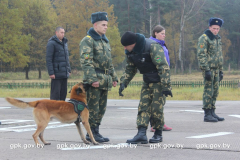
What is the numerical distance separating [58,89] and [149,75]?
11.2 ft

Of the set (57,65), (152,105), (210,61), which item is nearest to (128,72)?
(152,105)

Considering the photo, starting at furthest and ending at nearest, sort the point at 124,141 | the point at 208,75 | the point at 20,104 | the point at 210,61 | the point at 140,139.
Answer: the point at 210,61
the point at 208,75
the point at 124,141
the point at 140,139
the point at 20,104

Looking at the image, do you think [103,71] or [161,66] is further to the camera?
[103,71]

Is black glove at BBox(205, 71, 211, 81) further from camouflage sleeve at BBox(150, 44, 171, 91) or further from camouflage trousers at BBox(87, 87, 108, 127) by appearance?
camouflage trousers at BBox(87, 87, 108, 127)

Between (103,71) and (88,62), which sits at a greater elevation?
(88,62)

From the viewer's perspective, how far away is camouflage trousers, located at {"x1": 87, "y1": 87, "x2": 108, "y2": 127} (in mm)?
6266

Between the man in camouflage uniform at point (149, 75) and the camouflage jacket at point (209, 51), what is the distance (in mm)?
2910

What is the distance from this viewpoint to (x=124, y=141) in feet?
20.9

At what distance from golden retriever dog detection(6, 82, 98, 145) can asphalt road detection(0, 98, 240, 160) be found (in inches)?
13.0

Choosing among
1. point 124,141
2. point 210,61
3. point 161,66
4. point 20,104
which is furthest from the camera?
point 210,61

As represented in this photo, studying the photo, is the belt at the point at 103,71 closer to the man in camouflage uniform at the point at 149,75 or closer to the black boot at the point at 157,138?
the man in camouflage uniform at the point at 149,75

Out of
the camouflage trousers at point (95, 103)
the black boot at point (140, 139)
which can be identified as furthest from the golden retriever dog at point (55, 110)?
the black boot at point (140, 139)

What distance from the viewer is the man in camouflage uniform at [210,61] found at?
29.0ft

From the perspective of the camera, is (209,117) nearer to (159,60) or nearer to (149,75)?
(149,75)
